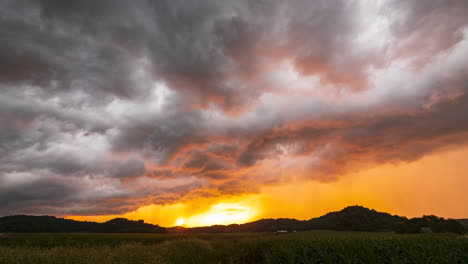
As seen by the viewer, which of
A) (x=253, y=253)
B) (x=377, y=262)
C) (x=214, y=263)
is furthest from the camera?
(x=214, y=263)

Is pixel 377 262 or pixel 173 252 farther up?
pixel 377 262

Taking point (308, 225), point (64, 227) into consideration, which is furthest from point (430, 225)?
point (64, 227)

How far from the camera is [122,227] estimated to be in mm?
130250

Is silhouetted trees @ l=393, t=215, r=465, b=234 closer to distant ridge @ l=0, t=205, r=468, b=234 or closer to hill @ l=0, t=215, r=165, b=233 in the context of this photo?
distant ridge @ l=0, t=205, r=468, b=234

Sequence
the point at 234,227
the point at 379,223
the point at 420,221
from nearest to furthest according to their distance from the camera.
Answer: the point at 420,221 → the point at 379,223 → the point at 234,227

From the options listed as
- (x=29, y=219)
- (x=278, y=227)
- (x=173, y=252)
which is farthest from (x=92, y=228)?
(x=173, y=252)

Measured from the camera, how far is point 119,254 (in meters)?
25.2

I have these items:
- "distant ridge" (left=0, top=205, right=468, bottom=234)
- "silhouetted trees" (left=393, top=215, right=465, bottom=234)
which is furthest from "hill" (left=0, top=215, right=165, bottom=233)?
"silhouetted trees" (left=393, top=215, right=465, bottom=234)

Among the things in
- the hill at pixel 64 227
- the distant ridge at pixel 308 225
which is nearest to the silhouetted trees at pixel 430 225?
the distant ridge at pixel 308 225

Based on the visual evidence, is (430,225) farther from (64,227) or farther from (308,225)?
(64,227)

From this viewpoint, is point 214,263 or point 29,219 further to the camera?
point 29,219

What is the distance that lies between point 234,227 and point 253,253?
135 m

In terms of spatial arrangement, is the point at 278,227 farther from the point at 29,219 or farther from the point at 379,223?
the point at 29,219

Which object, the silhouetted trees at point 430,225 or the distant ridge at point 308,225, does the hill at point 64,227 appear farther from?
the silhouetted trees at point 430,225
